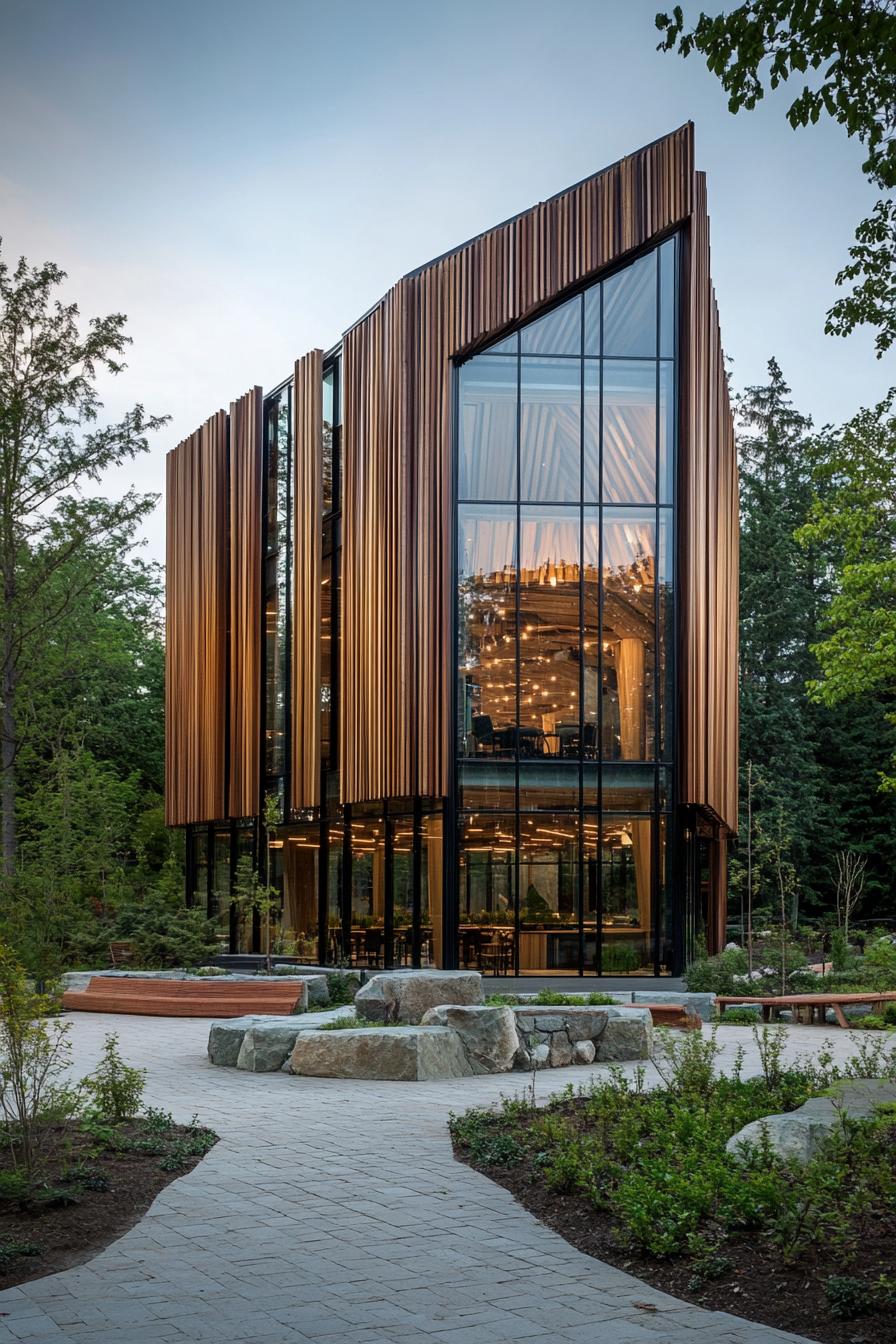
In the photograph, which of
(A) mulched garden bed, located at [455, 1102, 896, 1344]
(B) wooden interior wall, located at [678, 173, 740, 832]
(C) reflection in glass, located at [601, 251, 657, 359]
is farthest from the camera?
(C) reflection in glass, located at [601, 251, 657, 359]

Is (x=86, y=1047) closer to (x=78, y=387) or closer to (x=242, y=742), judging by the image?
(x=78, y=387)

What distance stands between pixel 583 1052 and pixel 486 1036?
1.54 metres

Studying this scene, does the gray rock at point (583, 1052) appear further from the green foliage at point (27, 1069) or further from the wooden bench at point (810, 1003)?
the green foliage at point (27, 1069)

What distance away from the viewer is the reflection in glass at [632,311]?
2567 centimetres

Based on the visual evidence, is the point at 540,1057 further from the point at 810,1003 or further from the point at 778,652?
the point at 778,652

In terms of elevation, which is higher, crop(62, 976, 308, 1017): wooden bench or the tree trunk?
the tree trunk

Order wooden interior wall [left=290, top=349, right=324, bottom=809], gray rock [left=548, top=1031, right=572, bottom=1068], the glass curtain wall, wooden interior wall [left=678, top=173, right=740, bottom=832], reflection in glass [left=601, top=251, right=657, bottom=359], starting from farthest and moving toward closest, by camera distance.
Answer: wooden interior wall [left=290, top=349, right=324, bottom=809] < reflection in glass [left=601, top=251, right=657, bottom=359] < wooden interior wall [left=678, top=173, right=740, bottom=832] < the glass curtain wall < gray rock [left=548, top=1031, right=572, bottom=1068]

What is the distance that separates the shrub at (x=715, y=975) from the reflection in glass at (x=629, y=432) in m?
8.91

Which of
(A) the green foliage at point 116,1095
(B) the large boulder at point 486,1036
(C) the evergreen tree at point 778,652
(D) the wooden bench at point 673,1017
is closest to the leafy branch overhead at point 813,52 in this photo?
(A) the green foliage at point 116,1095

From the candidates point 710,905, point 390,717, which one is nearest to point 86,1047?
point 390,717

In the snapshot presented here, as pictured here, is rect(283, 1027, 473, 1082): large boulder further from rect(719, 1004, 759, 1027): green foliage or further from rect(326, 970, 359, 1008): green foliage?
rect(719, 1004, 759, 1027): green foliage

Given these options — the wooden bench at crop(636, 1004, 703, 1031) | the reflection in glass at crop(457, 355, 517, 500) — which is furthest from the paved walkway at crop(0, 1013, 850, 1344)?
the reflection in glass at crop(457, 355, 517, 500)

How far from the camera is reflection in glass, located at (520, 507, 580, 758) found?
24766 mm

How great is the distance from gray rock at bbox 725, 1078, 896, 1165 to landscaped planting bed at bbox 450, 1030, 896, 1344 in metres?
0.09
